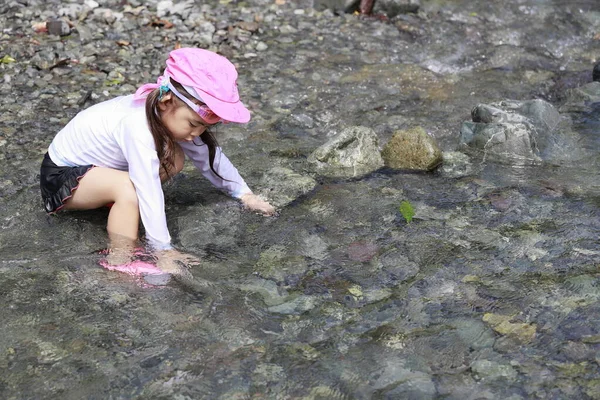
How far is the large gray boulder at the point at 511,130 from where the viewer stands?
16.9 feet

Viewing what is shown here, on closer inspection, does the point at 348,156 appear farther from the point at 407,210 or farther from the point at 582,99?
the point at 582,99

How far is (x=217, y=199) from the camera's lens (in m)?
4.61

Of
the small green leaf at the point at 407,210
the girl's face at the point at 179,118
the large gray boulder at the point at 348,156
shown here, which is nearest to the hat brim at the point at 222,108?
the girl's face at the point at 179,118

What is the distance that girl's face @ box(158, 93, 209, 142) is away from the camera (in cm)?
377

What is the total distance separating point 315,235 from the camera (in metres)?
4.24

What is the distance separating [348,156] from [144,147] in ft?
5.12

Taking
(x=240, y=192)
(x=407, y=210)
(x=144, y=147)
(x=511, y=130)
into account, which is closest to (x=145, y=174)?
(x=144, y=147)

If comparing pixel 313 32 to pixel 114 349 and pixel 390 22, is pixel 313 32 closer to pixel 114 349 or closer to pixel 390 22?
pixel 390 22

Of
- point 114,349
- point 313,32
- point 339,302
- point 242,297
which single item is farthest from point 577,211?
point 313,32

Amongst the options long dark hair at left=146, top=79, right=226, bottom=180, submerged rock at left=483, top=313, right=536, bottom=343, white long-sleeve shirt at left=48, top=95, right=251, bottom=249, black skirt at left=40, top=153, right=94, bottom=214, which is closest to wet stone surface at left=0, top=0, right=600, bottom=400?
submerged rock at left=483, top=313, right=536, bottom=343

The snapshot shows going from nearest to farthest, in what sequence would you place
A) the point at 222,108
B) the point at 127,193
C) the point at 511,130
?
the point at 222,108
the point at 127,193
the point at 511,130

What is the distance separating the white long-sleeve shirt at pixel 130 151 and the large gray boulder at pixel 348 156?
2.41ft

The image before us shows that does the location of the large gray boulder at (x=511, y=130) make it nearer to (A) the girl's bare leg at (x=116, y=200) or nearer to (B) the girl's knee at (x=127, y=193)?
(A) the girl's bare leg at (x=116, y=200)

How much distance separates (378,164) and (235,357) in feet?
7.10
